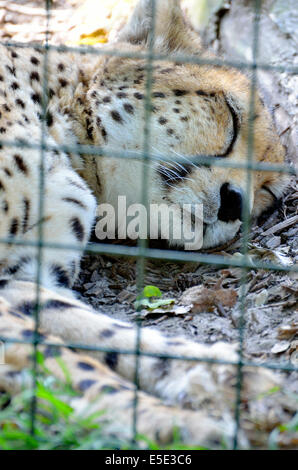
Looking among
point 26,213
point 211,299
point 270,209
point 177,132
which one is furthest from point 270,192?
point 26,213

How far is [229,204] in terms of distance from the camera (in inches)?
125

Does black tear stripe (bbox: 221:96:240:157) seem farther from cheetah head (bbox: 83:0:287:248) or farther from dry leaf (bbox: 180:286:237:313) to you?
dry leaf (bbox: 180:286:237:313)

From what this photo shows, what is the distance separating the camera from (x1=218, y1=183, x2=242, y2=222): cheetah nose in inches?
123

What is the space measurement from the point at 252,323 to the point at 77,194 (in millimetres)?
910

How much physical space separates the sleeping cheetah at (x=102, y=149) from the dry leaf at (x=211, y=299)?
0.36m

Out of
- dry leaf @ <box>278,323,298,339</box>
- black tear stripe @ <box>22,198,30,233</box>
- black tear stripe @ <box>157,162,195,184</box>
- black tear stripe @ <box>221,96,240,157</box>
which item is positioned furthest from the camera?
black tear stripe @ <box>221,96,240,157</box>

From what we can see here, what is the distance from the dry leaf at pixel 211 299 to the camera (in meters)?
2.94

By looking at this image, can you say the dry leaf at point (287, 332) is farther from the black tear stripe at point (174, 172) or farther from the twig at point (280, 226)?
the twig at point (280, 226)

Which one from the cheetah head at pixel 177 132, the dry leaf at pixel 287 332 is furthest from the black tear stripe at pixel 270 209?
the dry leaf at pixel 287 332

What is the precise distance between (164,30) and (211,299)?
54.5 inches

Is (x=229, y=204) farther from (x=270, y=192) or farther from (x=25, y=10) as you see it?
(x=25, y=10)

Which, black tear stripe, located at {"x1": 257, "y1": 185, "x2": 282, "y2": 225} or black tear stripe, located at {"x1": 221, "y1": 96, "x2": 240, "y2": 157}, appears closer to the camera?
black tear stripe, located at {"x1": 221, "y1": 96, "x2": 240, "y2": 157}

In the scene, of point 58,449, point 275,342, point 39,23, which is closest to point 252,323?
point 275,342

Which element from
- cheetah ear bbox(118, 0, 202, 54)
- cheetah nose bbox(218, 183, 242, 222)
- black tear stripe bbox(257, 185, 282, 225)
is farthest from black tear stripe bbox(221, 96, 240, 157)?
black tear stripe bbox(257, 185, 282, 225)
